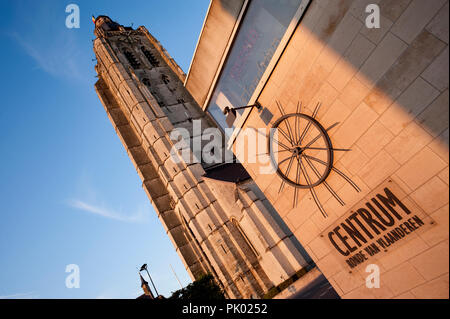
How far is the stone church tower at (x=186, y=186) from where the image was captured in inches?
915

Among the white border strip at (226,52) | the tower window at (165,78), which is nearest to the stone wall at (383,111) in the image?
the white border strip at (226,52)

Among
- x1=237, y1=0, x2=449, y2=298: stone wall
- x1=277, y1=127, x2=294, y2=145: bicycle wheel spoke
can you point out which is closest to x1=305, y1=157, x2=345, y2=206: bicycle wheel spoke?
x1=237, y1=0, x2=449, y2=298: stone wall

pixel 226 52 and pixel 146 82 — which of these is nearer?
pixel 226 52

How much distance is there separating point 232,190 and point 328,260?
19587 millimetres

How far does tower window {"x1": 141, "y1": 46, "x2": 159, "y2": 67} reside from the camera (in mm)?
45013

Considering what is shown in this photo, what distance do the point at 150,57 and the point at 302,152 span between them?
45.9 meters

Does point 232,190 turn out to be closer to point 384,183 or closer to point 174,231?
point 174,231

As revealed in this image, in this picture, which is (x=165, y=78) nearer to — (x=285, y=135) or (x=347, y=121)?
(x=285, y=135)

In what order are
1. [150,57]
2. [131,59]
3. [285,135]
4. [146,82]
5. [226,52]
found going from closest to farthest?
[285,135] < [226,52] < [146,82] < [131,59] < [150,57]

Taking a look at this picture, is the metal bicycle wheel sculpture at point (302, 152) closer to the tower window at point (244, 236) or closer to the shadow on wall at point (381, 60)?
the shadow on wall at point (381, 60)

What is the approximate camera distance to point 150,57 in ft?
150

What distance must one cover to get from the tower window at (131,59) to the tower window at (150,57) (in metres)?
2.53

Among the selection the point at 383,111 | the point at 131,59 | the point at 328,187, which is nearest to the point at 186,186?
the point at 328,187
